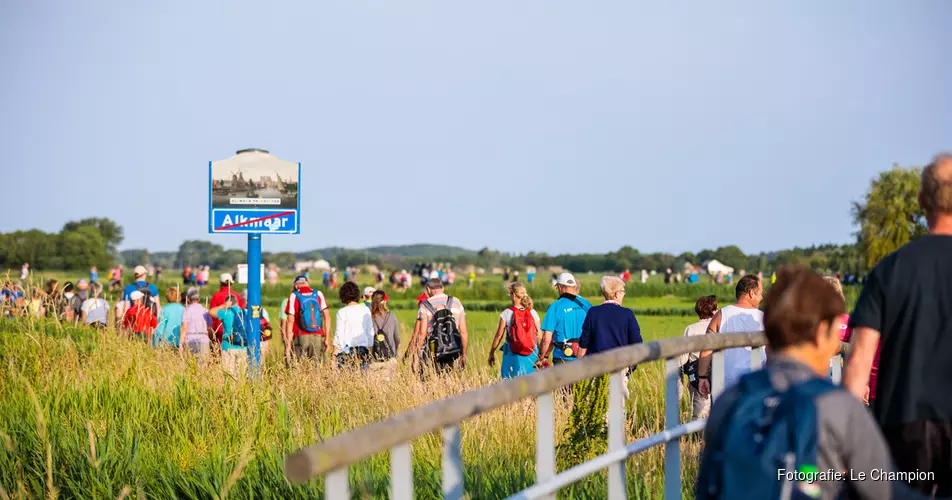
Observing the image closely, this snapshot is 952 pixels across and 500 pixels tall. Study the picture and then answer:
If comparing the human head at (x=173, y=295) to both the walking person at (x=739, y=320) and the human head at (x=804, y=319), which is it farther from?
the human head at (x=804, y=319)

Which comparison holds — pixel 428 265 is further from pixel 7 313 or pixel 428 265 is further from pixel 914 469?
pixel 914 469

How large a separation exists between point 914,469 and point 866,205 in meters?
82.2

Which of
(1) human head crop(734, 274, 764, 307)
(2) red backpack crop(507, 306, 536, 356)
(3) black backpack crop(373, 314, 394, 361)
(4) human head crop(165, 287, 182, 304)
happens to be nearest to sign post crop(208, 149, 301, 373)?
(4) human head crop(165, 287, 182, 304)

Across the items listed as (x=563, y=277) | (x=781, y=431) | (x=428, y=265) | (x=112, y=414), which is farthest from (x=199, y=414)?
(x=428, y=265)

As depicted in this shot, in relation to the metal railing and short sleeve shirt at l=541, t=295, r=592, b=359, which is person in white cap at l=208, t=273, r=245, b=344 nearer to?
short sleeve shirt at l=541, t=295, r=592, b=359

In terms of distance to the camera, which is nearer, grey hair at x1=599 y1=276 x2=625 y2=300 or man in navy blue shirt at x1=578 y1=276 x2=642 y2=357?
man in navy blue shirt at x1=578 y1=276 x2=642 y2=357

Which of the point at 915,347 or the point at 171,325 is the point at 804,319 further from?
the point at 171,325

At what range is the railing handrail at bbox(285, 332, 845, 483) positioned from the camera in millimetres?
1966

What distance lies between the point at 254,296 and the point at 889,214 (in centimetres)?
7322

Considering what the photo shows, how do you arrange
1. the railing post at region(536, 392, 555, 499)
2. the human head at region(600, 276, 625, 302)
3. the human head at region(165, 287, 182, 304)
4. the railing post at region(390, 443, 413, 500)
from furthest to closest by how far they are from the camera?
the human head at region(165, 287, 182, 304)
the human head at region(600, 276, 625, 302)
the railing post at region(536, 392, 555, 499)
the railing post at region(390, 443, 413, 500)

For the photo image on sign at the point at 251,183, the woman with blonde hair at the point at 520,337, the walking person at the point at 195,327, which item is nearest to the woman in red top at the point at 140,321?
the walking person at the point at 195,327

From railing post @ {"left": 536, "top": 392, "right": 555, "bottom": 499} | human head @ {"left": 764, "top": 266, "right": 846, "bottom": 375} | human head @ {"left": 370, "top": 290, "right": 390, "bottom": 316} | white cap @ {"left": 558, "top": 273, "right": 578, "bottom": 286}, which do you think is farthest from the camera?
human head @ {"left": 370, "top": 290, "right": 390, "bottom": 316}

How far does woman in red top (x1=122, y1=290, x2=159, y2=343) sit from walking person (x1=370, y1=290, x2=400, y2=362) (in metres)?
2.98

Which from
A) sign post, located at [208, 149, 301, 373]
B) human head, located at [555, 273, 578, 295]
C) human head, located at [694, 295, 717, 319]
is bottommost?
human head, located at [694, 295, 717, 319]
